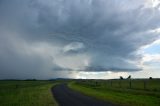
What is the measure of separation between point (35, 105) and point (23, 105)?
143cm

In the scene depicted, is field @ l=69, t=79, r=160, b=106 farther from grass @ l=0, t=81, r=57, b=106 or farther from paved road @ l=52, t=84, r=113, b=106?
grass @ l=0, t=81, r=57, b=106

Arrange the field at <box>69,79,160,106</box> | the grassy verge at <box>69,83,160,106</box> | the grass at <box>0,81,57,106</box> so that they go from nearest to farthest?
the grassy verge at <box>69,83,160,106</box>
the field at <box>69,79,160,106</box>
the grass at <box>0,81,57,106</box>

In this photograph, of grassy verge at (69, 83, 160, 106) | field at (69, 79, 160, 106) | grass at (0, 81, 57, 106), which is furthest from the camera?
grass at (0, 81, 57, 106)

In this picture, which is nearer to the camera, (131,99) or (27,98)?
(131,99)

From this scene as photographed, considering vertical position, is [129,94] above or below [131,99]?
above

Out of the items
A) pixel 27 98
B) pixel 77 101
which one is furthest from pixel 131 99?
pixel 27 98

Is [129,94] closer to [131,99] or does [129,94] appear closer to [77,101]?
[131,99]

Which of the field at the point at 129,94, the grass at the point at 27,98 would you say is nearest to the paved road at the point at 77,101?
the grass at the point at 27,98

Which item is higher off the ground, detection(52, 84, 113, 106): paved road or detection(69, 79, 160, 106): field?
detection(69, 79, 160, 106): field

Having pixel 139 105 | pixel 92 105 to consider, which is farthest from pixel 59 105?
pixel 139 105

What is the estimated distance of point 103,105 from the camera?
22734mm

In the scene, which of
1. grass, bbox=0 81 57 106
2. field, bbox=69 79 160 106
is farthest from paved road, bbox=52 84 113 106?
field, bbox=69 79 160 106

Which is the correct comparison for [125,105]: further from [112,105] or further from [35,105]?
[35,105]

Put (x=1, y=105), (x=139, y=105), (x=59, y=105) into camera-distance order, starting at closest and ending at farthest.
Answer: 1. (x=139, y=105)
2. (x=59, y=105)
3. (x=1, y=105)
